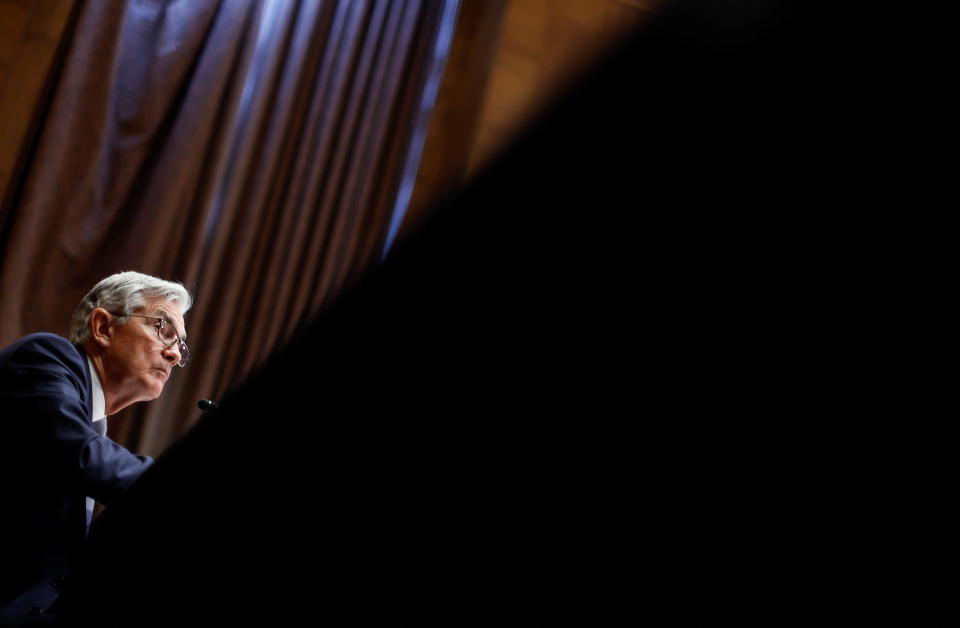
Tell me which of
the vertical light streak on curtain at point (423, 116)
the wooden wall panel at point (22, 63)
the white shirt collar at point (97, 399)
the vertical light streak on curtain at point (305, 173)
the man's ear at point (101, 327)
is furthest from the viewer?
the vertical light streak on curtain at point (423, 116)

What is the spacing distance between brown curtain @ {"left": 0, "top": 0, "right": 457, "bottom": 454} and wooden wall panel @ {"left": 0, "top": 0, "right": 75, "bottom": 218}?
66mm

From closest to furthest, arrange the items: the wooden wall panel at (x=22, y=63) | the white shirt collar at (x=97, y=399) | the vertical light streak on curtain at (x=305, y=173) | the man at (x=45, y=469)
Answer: the man at (x=45, y=469)
the white shirt collar at (x=97, y=399)
the wooden wall panel at (x=22, y=63)
the vertical light streak on curtain at (x=305, y=173)

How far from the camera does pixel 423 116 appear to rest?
308 centimetres

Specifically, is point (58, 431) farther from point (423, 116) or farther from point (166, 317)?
point (423, 116)

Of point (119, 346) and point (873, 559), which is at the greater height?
point (873, 559)

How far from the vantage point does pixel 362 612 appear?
Answer: 542 millimetres

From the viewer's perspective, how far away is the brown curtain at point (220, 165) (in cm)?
251

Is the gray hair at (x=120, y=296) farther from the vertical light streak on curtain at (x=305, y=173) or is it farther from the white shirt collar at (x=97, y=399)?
the vertical light streak on curtain at (x=305, y=173)

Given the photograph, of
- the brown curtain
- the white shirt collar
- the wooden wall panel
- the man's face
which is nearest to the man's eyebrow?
the man's face

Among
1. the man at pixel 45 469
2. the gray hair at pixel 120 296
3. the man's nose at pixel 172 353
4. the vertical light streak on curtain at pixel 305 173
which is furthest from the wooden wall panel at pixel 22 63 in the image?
the man at pixel 45 469

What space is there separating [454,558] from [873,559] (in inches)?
9.9

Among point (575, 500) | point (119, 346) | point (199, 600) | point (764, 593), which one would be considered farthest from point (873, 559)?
point (119, 346)

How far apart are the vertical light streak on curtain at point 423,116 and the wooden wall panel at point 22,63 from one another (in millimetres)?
1233

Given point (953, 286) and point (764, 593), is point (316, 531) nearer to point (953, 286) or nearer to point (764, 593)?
point (764, 593)
